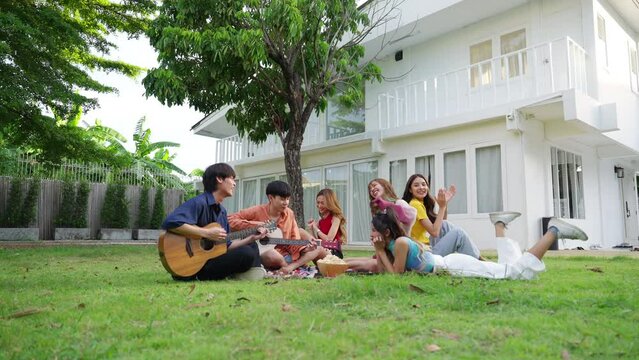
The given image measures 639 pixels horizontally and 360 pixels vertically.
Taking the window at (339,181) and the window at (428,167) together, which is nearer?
the window at (428,167)

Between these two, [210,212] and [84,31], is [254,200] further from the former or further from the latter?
[210,212]

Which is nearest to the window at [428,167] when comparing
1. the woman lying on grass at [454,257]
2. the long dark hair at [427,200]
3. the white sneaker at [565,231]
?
the long dark hair at [427,200]

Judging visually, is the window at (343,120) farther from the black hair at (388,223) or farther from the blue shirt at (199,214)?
the blue shirt at (199,214)

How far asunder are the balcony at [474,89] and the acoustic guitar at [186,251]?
26.1ft

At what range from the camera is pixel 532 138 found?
10680 mm

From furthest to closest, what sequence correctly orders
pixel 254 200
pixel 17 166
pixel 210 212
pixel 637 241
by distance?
pixel 254 200
pixel 17 166
pixel 637 241
pixel 210 212

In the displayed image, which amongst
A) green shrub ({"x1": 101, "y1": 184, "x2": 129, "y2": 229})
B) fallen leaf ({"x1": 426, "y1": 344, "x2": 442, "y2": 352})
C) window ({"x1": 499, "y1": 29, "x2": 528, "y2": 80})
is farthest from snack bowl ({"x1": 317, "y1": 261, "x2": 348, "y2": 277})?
green shrub ({"x1": 101, "y1": 184, "x2": 129, "y2": 229})

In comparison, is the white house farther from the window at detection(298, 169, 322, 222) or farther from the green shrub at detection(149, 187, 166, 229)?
the green shrub at detection(149, 187, 166, 229)

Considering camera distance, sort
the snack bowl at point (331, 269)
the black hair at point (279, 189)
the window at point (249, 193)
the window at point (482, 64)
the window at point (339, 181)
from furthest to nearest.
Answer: the window at point (249, 193)
the window at point (339, 181)
the window at point (482, 64)
the black hair at point (279, 189)
the snack bowl at point (331, 269)

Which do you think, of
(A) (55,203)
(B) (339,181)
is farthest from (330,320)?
(A) (55,203)

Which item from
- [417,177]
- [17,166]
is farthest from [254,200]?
[417,177]

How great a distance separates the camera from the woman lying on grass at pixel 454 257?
14.0 ft

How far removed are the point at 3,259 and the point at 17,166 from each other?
31.2 feet

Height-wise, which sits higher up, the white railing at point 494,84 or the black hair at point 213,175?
the white railing at point 494,84
